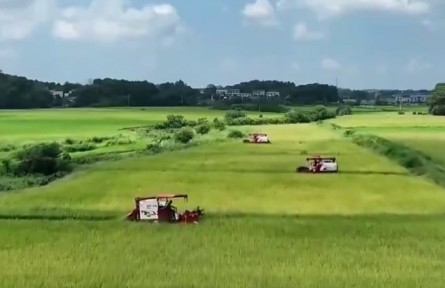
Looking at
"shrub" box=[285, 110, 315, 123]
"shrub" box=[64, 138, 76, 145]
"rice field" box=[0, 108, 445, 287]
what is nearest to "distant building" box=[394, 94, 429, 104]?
"shrub" box=[285, 110, 315, 123]

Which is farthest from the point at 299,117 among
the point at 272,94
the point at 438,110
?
the point at 272,94

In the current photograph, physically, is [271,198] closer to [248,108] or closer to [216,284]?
[216,284]

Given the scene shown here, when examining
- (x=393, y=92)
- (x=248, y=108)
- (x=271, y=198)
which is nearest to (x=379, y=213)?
(x=271, y=198)

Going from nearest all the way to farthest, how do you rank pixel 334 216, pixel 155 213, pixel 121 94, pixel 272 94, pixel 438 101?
pixel 155 213 → pixel 334 216 → pixel 438 101 → pixel 121 94 → pixel 272 94

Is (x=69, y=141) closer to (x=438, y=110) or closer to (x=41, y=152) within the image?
(x=41, y=152)

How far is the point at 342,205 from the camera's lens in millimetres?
15109

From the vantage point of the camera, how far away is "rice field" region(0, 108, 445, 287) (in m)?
9.41

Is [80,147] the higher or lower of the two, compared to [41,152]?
lower

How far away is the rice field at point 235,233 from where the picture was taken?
941 cm

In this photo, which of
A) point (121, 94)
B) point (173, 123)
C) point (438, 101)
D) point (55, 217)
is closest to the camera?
point (55, 217)

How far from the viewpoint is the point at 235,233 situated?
39.8 ft

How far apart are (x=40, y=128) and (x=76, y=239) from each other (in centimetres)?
3909

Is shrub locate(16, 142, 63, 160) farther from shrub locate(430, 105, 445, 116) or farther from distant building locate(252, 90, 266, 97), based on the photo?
distant building locate(252, 90, 266, 97)

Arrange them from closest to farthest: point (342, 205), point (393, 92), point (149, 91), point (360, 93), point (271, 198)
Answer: point (342, 205)
point (271, 198)
point (149, 91)
point (360, 93)
point (393, 92)
